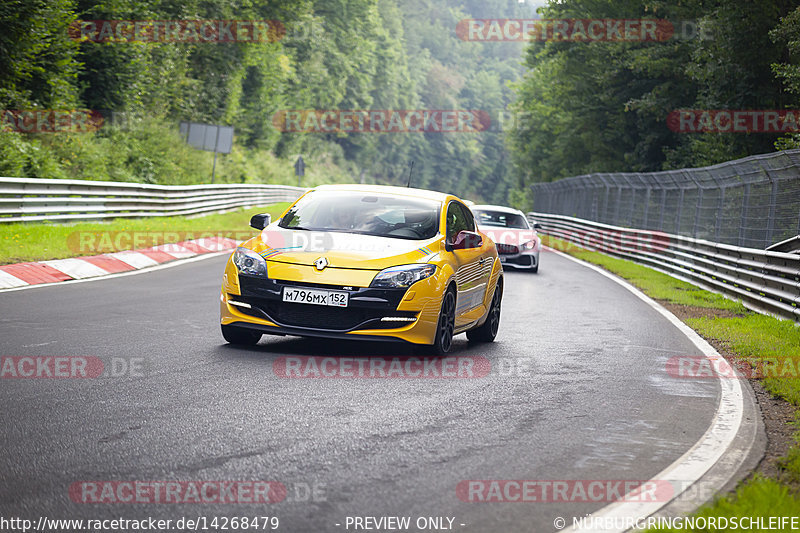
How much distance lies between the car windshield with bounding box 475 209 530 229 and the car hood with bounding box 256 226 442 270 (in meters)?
13.8

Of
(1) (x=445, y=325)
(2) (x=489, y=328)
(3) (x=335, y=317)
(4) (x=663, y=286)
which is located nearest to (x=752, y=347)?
(2) (x=489, y=328)

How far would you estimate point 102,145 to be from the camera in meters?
33.7

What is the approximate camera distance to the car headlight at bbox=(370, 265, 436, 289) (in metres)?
8.70

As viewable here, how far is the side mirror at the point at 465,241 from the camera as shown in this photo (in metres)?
9.72

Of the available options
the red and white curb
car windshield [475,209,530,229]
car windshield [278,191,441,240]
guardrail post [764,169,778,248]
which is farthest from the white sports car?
car windshield [278,191,441,240]

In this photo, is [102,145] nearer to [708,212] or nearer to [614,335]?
[708,212]

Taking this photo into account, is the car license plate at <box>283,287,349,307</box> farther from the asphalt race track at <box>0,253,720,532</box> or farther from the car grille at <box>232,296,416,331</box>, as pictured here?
the asphalt race track at <box>0,253,720,532</box>

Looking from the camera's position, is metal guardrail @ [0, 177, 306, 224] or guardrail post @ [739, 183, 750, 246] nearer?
guardrail post @ [739, 183, 750, 246]

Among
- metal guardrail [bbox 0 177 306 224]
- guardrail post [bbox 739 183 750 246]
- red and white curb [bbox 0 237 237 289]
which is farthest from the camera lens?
metal guardrail [bbox 0 177 306 224]

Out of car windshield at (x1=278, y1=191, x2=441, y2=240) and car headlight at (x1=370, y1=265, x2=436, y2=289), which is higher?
car windshield at (x1=278, y1=191, x2=441, y2=240)

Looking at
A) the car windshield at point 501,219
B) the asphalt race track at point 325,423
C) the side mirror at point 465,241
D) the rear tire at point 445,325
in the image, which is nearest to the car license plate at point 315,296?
the asphalt race track at point 325,423

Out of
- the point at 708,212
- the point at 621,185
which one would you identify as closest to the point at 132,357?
the point at 708,212

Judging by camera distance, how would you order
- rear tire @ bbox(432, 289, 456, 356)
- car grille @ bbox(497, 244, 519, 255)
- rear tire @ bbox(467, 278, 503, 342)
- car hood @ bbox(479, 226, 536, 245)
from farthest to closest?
1. car hood @ bbox(479, 226, 536, 245)
2. car grille @ bbox(497, 244, 519, 255)
3. rear tire @ bbox(467, 278, 503, 342)
4. rear tire @ bbox(432, 289, 456, 356)

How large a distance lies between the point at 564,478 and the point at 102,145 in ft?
101
